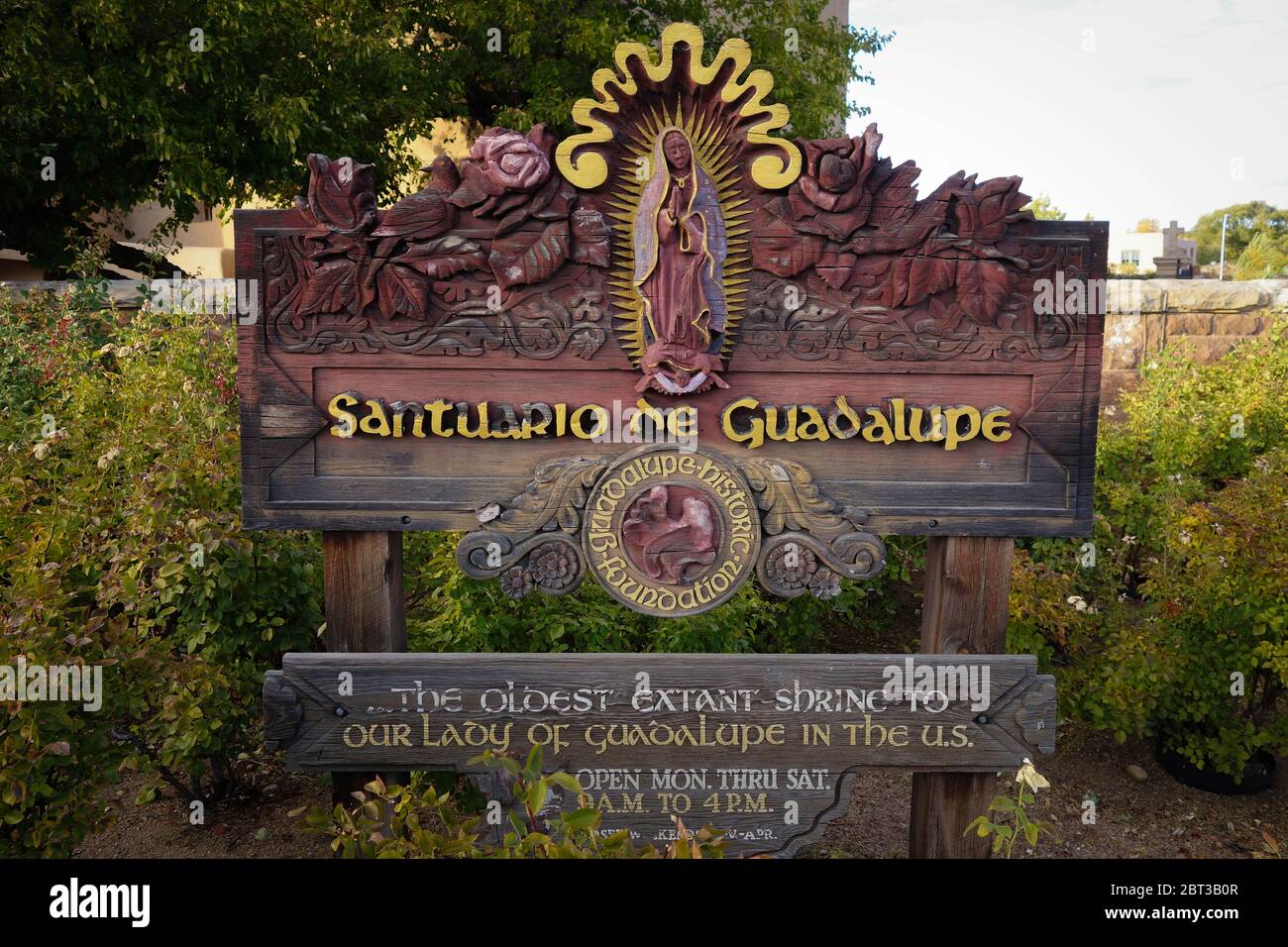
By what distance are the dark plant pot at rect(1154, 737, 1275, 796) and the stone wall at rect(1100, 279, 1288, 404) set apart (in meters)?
3.62

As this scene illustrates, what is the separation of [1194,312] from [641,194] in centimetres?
667

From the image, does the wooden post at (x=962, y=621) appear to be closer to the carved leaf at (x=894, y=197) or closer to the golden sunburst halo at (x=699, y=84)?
the carved leaf at (x=894, y=197)

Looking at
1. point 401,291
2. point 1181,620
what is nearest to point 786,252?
point 401,291

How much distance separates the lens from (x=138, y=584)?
4.06 meters

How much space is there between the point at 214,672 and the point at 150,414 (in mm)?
1643

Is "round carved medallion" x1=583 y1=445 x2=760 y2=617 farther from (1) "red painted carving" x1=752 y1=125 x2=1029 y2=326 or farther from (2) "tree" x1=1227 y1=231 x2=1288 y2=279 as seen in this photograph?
(2) "tree" x1=1227 y1=231 x2=1288 y2=279

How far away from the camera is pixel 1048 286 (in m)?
3.27

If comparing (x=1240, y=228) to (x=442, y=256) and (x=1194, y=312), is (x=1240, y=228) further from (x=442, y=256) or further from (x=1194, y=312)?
(x=442, y=256)

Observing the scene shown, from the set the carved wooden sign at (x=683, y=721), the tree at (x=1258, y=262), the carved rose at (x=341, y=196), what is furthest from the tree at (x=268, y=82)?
the tree at (x=1258, y=262)

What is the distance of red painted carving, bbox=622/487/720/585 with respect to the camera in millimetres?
3338

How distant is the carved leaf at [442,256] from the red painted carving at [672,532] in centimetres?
103

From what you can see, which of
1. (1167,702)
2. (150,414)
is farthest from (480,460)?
(1167,702)

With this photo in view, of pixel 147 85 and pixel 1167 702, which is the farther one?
pixel 147 85

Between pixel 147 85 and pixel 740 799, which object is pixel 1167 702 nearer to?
pixel 740 799
